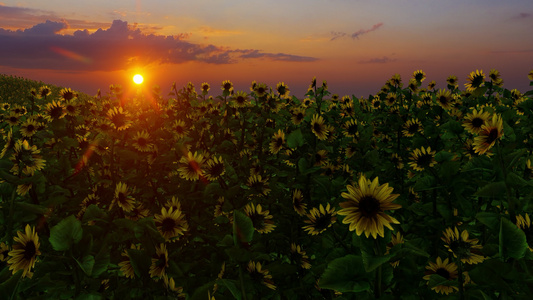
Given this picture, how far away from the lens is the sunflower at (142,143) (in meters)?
4.30

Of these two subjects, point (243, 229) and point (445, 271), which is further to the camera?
point (445, 271)

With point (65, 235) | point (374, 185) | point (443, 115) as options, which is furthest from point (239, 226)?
point (443, 115)

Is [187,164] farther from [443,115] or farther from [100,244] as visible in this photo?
[443,115]

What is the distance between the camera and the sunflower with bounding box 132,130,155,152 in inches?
169

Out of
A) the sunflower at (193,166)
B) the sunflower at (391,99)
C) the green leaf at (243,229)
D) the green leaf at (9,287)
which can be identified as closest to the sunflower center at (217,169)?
the sunflower at (193,166)

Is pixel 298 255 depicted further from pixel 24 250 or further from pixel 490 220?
pixel 24 250

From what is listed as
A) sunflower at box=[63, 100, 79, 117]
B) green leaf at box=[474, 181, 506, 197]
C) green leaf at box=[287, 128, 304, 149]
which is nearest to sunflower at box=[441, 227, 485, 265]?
green leaf at box=[474, 181, 506, 197]

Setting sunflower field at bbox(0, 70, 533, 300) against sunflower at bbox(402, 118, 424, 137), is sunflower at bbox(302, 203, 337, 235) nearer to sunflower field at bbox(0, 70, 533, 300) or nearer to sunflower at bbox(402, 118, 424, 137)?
sunflower field at bbox(0, 70, 533, 300)

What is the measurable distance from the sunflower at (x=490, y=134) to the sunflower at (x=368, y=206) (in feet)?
2.84

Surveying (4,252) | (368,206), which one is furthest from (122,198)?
(368,206)

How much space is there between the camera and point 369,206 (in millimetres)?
1505

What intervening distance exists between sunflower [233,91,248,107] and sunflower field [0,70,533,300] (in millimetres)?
724

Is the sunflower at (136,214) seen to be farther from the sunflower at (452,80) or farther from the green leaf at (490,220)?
the sunflower at (452,80)

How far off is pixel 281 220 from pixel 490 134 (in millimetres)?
1839
